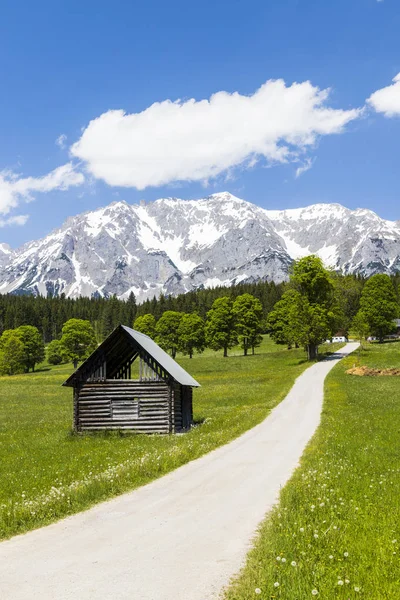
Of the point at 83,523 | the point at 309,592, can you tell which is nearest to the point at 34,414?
the point at 83,523

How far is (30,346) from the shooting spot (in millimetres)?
133250

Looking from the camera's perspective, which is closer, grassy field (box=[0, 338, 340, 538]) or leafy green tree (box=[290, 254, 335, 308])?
grassy field (box=[0, 338, 340, 538])

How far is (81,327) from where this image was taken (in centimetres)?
12719

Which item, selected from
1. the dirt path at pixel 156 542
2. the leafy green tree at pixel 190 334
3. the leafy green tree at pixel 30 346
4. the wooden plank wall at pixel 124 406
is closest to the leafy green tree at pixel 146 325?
the leafy green tree at pixel 190 334

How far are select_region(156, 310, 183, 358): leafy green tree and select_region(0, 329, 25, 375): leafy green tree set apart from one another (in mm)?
33778

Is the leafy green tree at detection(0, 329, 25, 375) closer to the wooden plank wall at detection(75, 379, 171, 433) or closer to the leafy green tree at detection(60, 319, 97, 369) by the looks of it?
the leafy green tree at detection(60, 319, 97, 369)

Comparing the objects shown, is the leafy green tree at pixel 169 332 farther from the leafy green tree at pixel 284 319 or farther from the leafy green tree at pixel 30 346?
the leafy green tree at pixel 30 346

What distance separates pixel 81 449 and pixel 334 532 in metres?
19.4

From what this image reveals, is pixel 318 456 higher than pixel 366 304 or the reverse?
the reverse

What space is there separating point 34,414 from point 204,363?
160 feet

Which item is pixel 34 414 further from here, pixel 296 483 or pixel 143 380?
pixel 296 483

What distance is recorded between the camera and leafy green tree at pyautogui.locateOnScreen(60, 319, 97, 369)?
120625 mm

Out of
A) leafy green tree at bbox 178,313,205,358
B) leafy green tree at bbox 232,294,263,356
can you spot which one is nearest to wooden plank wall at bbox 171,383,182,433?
leafy green tree at bbox 232,294,263,356

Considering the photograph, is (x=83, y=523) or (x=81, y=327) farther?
(x=81, y=327)
